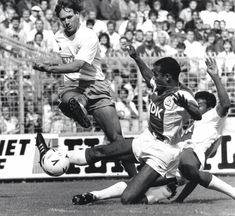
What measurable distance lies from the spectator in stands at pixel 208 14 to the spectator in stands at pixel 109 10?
2.44 meters

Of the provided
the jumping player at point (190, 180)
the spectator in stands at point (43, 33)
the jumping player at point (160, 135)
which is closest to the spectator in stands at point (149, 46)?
the spectator in stands at point (43, 33)

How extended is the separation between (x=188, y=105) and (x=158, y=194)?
4.25ft

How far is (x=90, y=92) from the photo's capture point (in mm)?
11914

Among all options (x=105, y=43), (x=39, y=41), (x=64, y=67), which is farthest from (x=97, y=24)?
(x=64, y=67)

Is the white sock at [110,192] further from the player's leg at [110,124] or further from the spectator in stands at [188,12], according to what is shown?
the spectator in stands at [188,12]

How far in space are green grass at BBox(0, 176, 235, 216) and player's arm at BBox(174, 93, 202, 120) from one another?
3.70 feet

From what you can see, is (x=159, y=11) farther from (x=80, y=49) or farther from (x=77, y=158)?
(x=77, y=158)

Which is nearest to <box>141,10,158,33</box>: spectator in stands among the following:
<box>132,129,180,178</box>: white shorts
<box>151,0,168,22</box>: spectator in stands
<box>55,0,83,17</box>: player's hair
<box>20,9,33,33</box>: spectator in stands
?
<box>151,0,168,22</box>: spectator in stands

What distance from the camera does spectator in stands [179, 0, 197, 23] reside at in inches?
947

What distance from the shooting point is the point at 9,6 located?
76.4 feet

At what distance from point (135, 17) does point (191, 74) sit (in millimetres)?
6089

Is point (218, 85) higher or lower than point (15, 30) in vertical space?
lower

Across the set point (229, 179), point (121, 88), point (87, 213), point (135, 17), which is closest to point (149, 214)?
point (87, 213)

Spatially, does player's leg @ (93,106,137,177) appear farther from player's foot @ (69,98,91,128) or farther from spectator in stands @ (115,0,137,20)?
spectator in stands @ (115,0,137,20)
